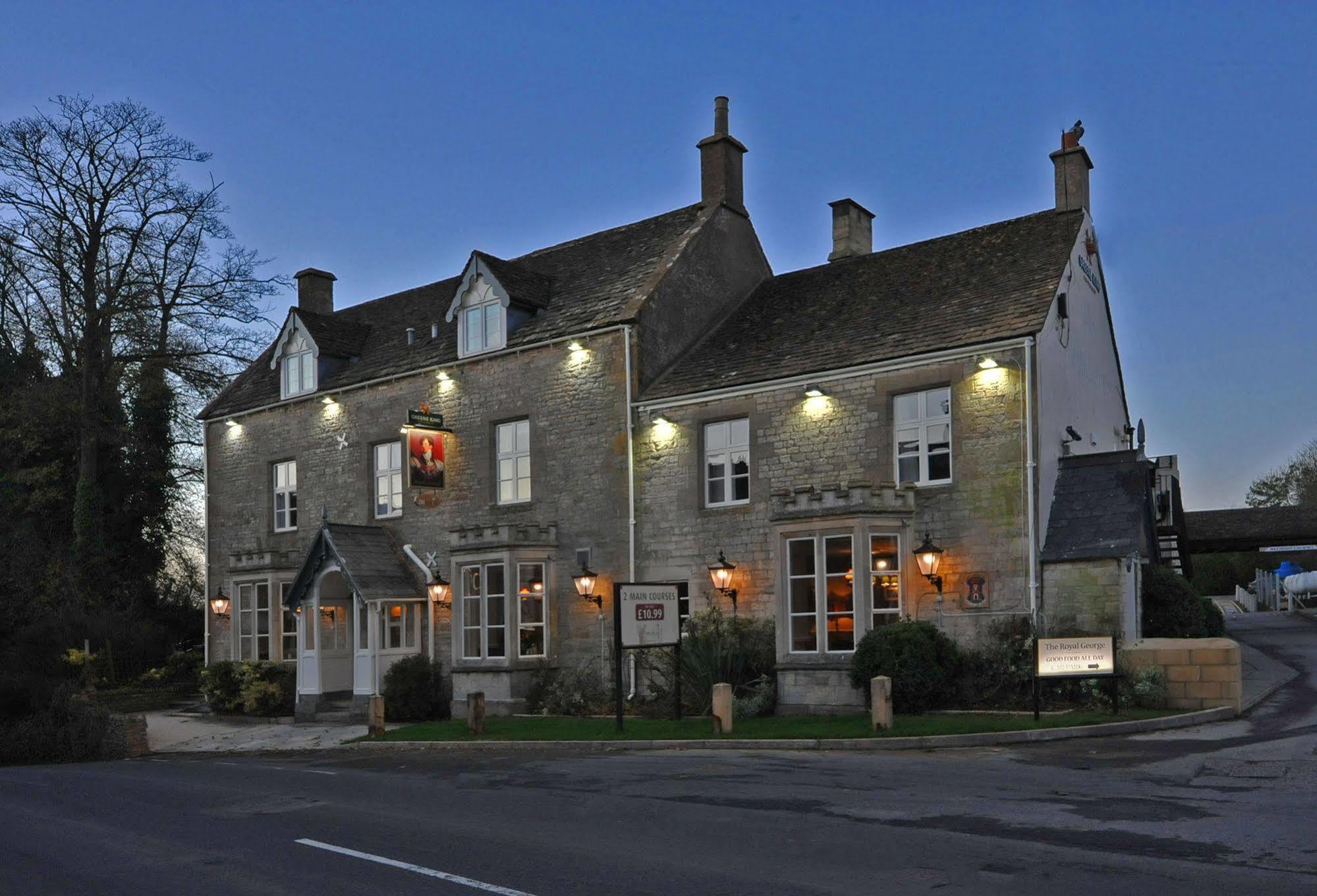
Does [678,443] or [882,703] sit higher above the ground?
[678,443]

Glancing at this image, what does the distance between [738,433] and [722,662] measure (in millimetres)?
4635

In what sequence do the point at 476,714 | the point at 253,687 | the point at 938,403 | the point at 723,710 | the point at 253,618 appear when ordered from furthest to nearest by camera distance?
the point at 253,618 → the point at 253,687 → the point at 938,403 → the point at 476,714 → the point at 723,710

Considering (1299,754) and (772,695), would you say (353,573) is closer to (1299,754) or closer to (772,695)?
(772,695)

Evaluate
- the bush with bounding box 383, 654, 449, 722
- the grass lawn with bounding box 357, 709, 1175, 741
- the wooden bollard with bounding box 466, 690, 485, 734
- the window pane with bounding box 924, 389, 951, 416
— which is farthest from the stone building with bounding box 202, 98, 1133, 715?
the wooden bollard with bounding box 466, 690, 485, 734

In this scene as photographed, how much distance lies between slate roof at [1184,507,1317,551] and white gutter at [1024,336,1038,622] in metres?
23.0

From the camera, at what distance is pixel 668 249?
26.9 meters

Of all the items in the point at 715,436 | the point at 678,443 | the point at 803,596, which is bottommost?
the point at 803,596

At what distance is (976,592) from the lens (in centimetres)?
2000

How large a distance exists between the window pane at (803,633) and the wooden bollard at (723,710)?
2839 millimetres

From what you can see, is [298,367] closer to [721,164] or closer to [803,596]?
[721,164]

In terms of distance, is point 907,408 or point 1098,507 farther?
point 907,408

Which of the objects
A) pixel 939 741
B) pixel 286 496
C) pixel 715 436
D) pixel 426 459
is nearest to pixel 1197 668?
pixel 939 741

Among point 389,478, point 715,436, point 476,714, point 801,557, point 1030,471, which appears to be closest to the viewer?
point 1030,471

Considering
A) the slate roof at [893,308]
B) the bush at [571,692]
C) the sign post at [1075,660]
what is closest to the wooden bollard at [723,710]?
the sign post at [1075,660]
